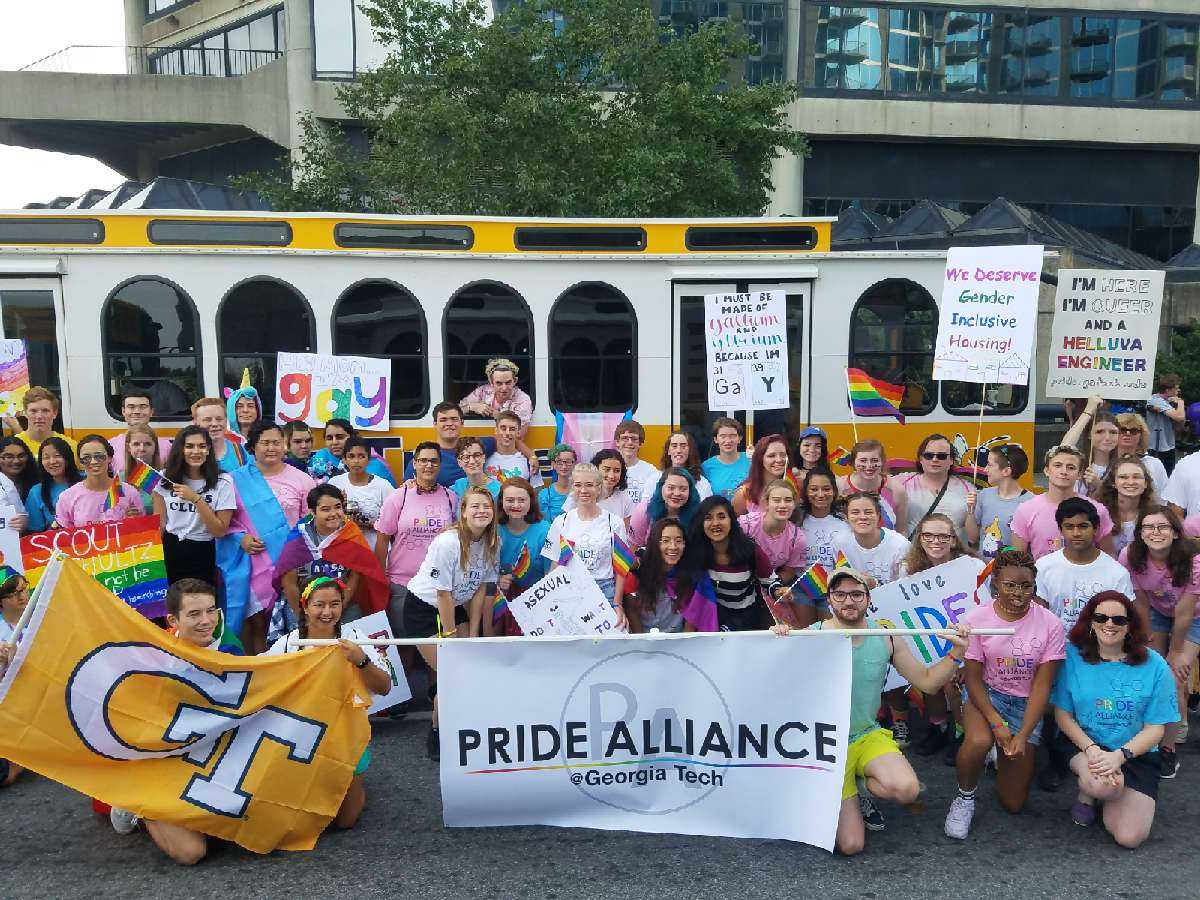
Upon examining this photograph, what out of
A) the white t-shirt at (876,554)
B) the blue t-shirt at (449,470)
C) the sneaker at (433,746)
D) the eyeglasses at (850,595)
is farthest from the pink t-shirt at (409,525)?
the eyeglasses at (850,595)

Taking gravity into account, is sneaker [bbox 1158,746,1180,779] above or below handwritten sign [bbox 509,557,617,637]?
below

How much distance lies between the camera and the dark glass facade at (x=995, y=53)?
3164 cm

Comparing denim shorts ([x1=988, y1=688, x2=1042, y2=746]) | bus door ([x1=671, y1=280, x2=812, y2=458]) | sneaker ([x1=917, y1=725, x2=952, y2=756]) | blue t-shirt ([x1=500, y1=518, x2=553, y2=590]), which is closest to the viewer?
denim shorts ([x1=988, y1=688, x2=1042, y2=746])

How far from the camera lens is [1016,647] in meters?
5.18

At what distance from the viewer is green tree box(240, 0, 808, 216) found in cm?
1401

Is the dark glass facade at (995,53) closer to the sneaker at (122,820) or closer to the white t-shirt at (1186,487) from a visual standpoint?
the white t-shirt at (1186,487)

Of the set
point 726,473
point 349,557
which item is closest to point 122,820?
point 349,557

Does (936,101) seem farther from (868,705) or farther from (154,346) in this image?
(868,705)

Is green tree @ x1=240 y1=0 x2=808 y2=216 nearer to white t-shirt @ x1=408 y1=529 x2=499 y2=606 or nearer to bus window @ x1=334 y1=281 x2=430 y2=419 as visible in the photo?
bus window @ x1=334 y1=281 x2=430 y2=419

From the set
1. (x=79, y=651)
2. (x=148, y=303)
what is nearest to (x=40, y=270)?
(x=148, y=303)

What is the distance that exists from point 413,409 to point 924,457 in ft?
13.7

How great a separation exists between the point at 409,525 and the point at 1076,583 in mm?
3921

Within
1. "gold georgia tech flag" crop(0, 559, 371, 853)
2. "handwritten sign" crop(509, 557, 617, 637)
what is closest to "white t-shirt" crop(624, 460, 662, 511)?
"handwritten sign" crop(509, 557, 617, 637)

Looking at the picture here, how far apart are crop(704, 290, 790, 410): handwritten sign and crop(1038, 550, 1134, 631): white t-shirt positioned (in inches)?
129
